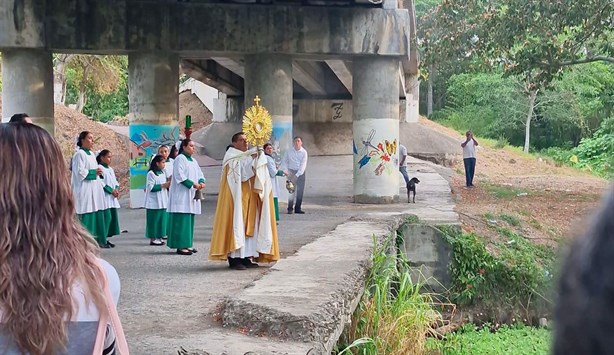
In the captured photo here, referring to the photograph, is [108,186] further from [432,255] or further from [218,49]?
[218,49]

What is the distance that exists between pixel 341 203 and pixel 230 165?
11232 millimetres

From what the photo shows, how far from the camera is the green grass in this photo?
37.5ft

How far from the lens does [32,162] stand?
243cm

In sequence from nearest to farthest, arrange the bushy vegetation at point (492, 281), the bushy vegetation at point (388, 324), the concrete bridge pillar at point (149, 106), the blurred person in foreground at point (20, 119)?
the blurred person in foreground at point (20, 119) → the bushy vegetation at point (388, 324) → the bushy vegetation at point (492, 281) → the concrete bridge pillar at point (149, 106)

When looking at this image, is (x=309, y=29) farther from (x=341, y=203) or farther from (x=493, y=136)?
(x=493, y=136)

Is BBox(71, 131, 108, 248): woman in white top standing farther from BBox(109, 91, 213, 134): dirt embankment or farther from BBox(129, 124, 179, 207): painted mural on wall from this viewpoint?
BBox(109, 91, 213, 134): dirt embankment

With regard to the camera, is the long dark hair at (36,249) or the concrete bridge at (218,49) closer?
the long dark hair at (36,249)

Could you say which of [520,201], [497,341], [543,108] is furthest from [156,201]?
[543,108]

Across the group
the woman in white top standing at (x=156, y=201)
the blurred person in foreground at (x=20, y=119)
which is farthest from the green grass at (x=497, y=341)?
the blurred person in foreground at (x=20, y=119)

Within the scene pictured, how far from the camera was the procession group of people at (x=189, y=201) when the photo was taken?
1037 cm

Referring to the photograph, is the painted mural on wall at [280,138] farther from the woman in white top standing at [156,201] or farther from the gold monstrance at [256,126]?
the gold monstrance at [256,126]

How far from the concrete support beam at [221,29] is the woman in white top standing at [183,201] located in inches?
304

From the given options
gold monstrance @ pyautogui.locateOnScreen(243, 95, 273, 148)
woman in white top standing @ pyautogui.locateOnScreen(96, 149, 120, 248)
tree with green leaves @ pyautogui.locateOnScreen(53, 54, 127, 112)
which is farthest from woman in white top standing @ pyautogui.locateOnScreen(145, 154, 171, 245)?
tree with green leaves @ pyautogui.locateOnScreen(53, 54, 127, 112)

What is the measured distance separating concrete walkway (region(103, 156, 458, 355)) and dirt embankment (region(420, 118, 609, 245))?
884 mm
